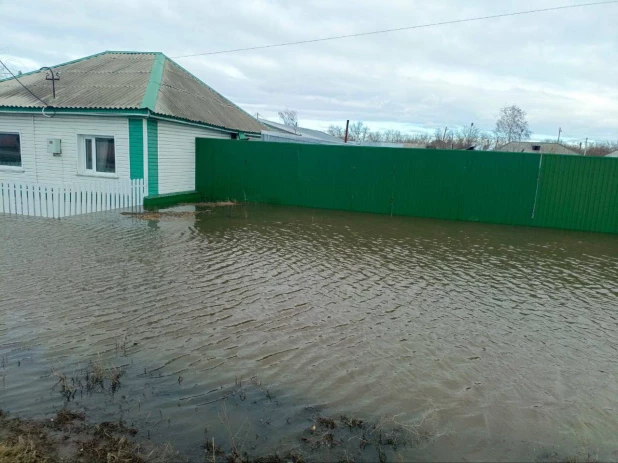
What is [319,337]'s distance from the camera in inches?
195

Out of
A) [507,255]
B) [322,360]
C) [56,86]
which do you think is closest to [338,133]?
[56,86]

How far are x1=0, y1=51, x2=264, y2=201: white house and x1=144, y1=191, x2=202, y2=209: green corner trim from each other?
0.67ft

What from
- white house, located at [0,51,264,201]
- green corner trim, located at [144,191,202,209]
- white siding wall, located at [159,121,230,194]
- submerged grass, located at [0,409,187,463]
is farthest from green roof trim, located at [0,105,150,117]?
submerged grass, located at [0,409,187,463]

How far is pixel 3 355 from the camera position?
4227 millimetres

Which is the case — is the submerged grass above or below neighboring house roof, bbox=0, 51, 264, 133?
below

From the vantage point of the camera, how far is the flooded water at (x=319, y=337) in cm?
350

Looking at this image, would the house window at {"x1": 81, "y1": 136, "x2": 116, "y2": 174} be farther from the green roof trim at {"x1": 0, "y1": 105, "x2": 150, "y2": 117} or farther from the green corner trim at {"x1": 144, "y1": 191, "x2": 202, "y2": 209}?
the green corner trim at {"x1": 144, "y1": 191, "x2": 202, "y2": 209}

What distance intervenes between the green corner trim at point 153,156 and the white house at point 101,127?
0.10 feet

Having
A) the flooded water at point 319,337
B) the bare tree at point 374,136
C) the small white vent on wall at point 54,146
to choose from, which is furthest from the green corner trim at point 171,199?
the bare tree at point 374,136

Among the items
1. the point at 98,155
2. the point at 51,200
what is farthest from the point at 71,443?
the point at 98,155

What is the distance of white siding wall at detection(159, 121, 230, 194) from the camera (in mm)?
14344

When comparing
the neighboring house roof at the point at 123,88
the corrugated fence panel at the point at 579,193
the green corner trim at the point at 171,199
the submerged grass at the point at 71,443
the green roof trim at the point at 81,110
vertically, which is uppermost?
the neighboring house roof at the point at 123,88

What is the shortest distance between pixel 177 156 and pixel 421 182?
26.4ft

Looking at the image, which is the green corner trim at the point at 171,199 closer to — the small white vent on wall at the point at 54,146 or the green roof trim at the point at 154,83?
the green roof trim at the point at 154,83
